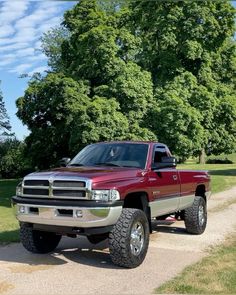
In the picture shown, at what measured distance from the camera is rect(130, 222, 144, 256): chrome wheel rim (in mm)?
7449

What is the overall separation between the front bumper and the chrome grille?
0.34 feet

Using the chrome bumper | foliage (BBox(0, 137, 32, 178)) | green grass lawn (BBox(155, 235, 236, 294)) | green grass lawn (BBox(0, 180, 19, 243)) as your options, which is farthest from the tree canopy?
foliage (BBox(0, 137, 32, 178))

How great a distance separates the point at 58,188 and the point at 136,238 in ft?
4.71

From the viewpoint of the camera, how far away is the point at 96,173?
7.42 metres

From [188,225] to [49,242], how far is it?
321 cm

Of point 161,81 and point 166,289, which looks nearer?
point 166,289

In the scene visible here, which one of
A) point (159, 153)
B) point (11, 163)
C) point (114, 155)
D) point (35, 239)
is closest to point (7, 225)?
point (35, 239)

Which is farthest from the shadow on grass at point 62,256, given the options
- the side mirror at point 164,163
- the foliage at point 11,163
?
the foliage at point 11,163

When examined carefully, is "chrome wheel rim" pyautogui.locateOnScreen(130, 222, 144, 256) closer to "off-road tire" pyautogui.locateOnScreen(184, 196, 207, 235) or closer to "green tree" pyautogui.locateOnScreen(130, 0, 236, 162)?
"off-road tire" pyautogui.locateOnScreen(184, 196, 207, 235)

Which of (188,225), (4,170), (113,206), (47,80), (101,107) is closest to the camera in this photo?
(113,206)

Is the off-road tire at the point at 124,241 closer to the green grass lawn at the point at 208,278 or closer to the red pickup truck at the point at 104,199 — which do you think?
the red pickup truck at the point at 104,199

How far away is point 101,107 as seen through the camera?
19031 mm

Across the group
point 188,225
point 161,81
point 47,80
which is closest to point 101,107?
point 47,80

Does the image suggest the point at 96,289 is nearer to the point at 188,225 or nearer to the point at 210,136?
the point at 188,225
